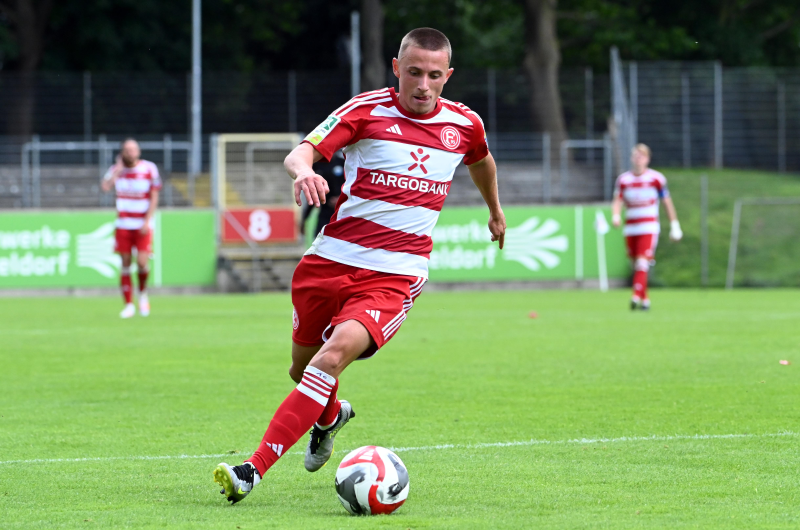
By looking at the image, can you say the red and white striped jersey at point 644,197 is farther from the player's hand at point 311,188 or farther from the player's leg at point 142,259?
the player's hand at point 311,188

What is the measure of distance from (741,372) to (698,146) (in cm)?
2055

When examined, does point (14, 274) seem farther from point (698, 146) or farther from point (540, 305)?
point (698, 146)

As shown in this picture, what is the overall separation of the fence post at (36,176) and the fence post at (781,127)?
1726 cm

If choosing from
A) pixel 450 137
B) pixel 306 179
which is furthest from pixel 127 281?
pixel 306 179

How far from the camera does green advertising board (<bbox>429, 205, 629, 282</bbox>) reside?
83.1 ft

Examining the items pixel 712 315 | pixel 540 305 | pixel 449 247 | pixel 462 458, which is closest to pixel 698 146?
pixel 449 247

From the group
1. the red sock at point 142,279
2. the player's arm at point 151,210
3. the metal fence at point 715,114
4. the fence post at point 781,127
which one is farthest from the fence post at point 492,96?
the player's arm at point 151,210

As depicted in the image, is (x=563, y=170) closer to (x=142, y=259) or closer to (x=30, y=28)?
(x=142, y=259)

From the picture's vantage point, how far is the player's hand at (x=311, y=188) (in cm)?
496

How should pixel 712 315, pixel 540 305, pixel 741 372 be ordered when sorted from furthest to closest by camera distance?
pixel 540 305
pixel 712 315
pixel 741 372

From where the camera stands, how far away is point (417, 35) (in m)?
5.70

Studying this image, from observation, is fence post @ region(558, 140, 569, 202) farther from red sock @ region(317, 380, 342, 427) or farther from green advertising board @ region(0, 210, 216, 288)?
red sock @ region(317, 380, 342, 427)

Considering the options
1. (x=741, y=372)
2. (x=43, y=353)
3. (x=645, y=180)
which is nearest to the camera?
(x=741, y=372)

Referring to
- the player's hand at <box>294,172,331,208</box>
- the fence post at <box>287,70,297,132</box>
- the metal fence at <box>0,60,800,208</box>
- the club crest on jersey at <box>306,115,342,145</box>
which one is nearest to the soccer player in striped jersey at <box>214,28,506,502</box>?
the club crest on jersey at <box>306,115,342,145</box>
